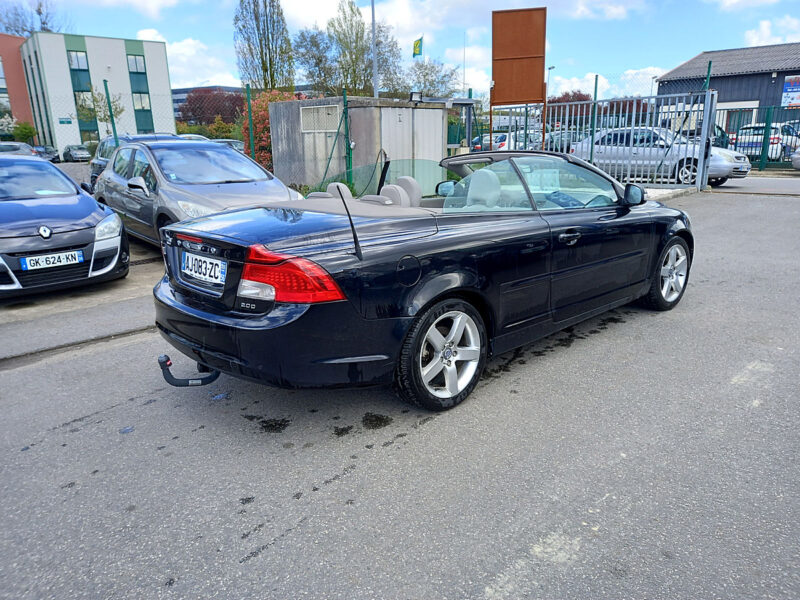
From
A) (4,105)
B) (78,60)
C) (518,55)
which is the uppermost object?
(78,60)

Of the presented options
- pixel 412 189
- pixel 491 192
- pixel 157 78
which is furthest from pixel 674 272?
pixel 157 78

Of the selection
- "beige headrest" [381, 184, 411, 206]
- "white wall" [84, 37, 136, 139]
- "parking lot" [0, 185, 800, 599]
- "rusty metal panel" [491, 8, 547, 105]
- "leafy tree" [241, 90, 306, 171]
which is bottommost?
"parking lot" [0, 185, 800, 599]

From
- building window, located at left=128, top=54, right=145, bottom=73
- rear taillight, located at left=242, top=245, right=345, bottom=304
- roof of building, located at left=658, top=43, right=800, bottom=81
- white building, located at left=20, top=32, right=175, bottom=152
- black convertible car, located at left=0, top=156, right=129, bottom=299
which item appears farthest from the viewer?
building window, located at left=128, top=54, right=145, bottom=73

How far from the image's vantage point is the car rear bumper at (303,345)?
2.81 metres

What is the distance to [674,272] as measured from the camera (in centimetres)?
532

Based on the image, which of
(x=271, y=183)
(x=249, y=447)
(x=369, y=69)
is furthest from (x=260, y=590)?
(x=369, y=69)

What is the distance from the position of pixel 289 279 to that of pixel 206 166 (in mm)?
5783

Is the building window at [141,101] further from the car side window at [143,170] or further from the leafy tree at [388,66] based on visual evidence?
the car side window at [143,170]

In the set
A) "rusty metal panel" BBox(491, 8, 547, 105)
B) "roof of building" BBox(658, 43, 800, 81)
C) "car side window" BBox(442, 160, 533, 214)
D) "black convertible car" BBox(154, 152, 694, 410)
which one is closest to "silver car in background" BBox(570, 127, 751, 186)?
"rusty metal panel" BBox(491, 8, 547, 105)

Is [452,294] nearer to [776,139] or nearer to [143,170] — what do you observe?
→ [143,170]

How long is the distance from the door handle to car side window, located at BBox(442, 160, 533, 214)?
0.94ft

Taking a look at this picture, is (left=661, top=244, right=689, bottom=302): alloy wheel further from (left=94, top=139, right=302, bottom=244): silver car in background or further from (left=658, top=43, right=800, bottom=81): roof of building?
(left=658, top=43, right=800, bottom=81): roof of building

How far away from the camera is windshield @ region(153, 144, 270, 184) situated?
7.64m

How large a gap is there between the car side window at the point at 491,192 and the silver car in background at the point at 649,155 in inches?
489
